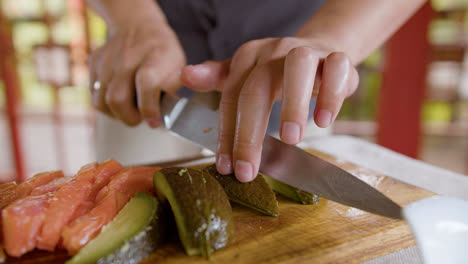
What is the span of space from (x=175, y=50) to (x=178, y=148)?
0.80 meters

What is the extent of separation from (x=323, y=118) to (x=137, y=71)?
81 cm

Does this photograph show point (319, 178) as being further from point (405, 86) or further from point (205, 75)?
point (405, 86)

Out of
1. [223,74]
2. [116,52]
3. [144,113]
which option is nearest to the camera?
[223,74]

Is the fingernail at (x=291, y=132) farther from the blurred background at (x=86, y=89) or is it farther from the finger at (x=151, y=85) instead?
the blurred background at (x=86, y=89)

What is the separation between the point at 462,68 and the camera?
3.64m

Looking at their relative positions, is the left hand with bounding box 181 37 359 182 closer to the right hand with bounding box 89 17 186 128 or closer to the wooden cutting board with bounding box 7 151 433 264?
the wooden cutting board with bounding box 7 151 433 264

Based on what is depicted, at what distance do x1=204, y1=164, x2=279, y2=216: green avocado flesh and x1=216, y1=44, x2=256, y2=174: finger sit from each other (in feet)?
0.12

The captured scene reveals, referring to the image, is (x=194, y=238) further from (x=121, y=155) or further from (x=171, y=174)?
(x=121, y=155)

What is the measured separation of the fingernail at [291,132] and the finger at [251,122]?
77 millimetres

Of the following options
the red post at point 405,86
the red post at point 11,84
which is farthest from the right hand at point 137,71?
Answer: the red post at point 11,84

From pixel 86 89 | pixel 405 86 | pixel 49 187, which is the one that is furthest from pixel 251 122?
pixel 86 89

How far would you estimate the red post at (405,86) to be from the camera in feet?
11.2

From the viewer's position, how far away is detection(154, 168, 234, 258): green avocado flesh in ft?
2.66

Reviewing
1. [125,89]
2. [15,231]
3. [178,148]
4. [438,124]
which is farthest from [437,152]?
[15,231]
